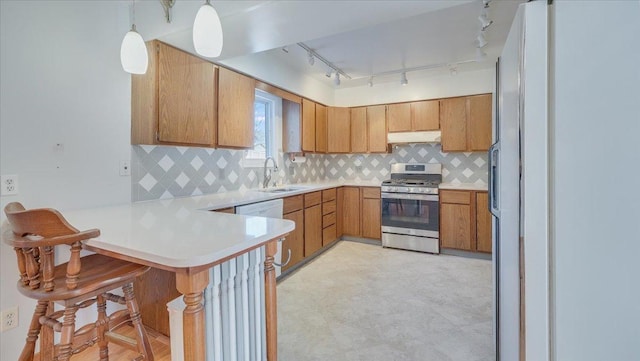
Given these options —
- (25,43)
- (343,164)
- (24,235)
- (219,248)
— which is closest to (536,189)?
(219,248)

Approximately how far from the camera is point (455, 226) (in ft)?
12.6

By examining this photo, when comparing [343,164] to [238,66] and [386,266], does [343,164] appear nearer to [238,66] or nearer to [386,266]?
[386,266]

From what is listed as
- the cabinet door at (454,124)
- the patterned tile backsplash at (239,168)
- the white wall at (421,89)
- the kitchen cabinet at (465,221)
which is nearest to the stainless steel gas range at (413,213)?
the kitchen cabinet at (465,221)

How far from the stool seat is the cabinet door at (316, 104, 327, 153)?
3.32 meters

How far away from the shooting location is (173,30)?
2.09m

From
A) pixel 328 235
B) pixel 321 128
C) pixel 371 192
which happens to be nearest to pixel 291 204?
pixel 328 235

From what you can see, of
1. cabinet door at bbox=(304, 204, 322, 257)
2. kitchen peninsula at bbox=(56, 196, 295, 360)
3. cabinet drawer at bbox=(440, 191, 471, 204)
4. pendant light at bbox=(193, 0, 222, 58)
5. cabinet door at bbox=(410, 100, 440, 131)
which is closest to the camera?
kitchen peninsula at bbox=(56, 196, 295, 360)

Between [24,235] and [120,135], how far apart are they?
1158 millimetres

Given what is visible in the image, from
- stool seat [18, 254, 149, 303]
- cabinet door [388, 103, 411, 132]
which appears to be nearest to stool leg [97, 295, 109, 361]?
stool seat [18, 254, 149, 303]

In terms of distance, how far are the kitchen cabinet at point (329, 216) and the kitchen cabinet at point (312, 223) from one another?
0.13 meters

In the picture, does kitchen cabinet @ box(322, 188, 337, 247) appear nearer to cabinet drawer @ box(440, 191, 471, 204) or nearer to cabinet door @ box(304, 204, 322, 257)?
cabinet door @ box(304, 204, 322, 257)

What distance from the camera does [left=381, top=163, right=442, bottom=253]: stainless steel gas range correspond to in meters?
3.93

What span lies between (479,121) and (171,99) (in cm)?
373

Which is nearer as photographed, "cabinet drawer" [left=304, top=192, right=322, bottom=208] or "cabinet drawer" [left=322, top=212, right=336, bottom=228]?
"cabinet drawer" [left=304, top=192, right=322, bottom=208]
